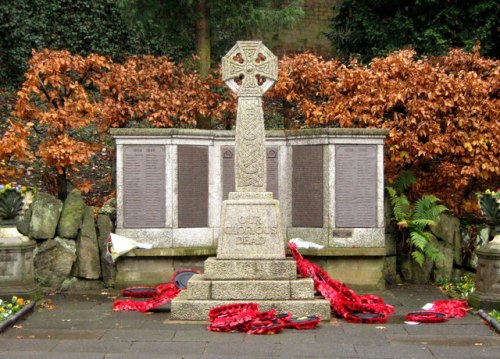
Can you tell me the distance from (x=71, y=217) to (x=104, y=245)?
68 centimetres

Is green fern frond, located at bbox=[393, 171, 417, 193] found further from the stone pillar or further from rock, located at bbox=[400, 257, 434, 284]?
the stone pillar

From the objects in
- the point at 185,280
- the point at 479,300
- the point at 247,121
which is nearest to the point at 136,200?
the point at 185,280

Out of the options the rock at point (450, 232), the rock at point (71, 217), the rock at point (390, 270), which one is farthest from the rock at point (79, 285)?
the rock at point (450, 232)

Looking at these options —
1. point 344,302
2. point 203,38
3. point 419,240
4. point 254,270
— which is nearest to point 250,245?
point 254,270

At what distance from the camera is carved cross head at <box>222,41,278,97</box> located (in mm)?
9750

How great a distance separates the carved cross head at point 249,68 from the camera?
975 cm

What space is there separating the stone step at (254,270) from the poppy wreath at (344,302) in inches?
14.8

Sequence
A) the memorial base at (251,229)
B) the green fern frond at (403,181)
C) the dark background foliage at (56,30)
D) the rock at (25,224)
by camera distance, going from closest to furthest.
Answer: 1. the memorial base at (251,229)
2. the rock at (25,224)
3. the green fern frond at (403,181)
4. the dark background foliage at (56,30)

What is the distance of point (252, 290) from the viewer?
9203mm

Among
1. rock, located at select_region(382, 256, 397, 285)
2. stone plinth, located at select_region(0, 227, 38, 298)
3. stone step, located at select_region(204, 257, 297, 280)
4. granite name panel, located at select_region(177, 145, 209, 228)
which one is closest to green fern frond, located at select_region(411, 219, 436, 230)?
rock, located at select_region(382, 256, 397, 285)

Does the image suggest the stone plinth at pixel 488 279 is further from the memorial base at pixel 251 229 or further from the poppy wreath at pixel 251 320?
the memorial base at pixel 251 229

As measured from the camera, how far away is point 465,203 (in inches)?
557

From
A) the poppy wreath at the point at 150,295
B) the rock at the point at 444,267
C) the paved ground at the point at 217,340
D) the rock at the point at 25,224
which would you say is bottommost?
the paved ground at the point at 217,340

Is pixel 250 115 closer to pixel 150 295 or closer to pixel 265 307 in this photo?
pixel 265 307
